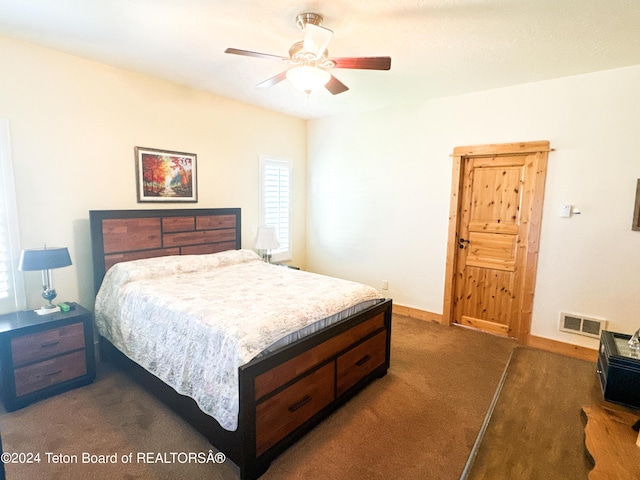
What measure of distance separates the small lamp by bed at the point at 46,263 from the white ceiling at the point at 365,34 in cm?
162

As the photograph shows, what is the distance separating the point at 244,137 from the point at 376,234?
7.11ft

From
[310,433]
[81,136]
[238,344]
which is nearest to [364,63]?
[238,344]

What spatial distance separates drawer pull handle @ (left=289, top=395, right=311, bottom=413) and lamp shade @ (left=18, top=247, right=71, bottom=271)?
2.10 m

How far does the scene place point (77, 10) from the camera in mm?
2166

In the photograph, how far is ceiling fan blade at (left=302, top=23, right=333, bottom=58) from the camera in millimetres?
1911

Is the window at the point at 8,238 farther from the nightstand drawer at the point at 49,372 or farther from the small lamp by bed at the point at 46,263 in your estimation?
the nightstand drawer at the point at 49,372

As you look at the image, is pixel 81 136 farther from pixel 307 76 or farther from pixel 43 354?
pixel 307 76

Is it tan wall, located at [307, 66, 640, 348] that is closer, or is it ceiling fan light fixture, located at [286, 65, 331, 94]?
ceiling fan light fixture, located at [286, 65, 331, 94]

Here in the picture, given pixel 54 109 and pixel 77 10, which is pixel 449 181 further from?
pixel 54 109

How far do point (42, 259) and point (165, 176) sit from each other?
1.42 meters

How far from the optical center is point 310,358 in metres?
2.17

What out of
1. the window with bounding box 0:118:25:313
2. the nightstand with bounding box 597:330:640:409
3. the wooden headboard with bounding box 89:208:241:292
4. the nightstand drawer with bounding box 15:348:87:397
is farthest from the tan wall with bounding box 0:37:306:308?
the nightstand with bounding box 597:330:640:409

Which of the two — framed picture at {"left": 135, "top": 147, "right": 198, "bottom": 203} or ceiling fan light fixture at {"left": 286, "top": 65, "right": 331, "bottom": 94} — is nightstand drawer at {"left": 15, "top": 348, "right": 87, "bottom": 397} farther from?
ceiling fan light fixture at {"left": 286, "top": 65, "right": 331, "bottom": 94}

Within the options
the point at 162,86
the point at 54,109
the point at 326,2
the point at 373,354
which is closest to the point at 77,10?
the point at 54,109
